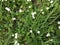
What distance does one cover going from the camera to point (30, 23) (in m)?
3.40

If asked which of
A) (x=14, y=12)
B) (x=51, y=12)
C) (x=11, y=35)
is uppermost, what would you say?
(x=14, y=12)

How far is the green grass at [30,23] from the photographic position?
10.7 feet

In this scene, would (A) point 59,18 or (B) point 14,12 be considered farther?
(B) point 14,12

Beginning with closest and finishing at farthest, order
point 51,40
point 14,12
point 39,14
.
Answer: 1. point 51,40
2. point 39,14
3. point 14,12

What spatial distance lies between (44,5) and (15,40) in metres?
0.80

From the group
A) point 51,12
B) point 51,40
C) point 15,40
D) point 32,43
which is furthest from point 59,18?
point 15,40

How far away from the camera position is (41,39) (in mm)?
3244

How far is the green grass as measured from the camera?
3.27 m

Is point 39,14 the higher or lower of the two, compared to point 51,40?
higher

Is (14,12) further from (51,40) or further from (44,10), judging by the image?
(51,40)

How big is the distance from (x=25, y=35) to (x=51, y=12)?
0.59m

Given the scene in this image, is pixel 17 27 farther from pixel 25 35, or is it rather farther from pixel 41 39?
pixel 41 39

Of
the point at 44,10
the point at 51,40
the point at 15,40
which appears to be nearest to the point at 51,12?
the point at 44,10

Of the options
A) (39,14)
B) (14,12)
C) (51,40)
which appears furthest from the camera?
(14,12)
